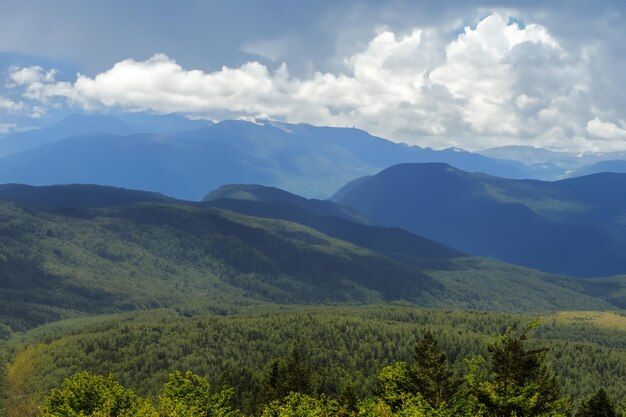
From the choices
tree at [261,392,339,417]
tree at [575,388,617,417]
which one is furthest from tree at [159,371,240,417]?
tree at [575,388,617,417]

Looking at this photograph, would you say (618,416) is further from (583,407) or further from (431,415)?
(431,415)

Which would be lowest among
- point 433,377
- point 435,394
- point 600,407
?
point 600,407

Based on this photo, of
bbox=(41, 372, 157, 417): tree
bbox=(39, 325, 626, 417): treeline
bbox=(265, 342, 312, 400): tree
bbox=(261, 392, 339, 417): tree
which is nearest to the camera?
bbox=(39, 325, 626, 417): treeline

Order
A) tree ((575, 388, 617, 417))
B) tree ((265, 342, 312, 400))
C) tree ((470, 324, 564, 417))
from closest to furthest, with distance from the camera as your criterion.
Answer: tree ((470, 324, 564, 417)) → tree ((575, 388, 617, 417)) → tree ((265, 342, 312, 400))

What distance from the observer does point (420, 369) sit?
66562 millimetres

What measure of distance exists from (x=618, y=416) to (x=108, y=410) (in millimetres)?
69933

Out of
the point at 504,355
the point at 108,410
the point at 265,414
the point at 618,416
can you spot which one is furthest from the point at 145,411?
the point at 618,416

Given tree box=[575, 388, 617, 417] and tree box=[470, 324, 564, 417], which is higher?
tree box=[470, 324, 564, 417]

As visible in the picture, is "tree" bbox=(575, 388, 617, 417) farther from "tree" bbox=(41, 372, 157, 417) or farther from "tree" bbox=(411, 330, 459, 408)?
"tree" bbox=(41, 372, 157, 417)

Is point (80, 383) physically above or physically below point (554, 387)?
below

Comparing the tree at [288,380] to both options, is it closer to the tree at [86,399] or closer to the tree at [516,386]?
the tree at [86,399]

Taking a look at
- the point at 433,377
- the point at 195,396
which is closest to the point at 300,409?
the point at 433,377

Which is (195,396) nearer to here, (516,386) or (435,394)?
(435,394)

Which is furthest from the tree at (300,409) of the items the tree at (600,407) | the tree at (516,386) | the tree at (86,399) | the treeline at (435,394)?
the tree at (600,407)
